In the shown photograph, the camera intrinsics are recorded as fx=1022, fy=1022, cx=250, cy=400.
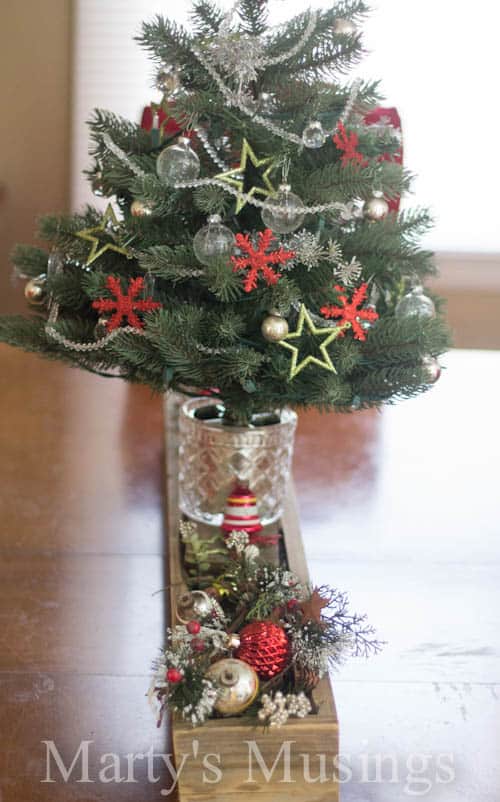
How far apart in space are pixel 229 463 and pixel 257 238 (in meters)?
0.25

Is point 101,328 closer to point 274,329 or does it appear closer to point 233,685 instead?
point 274,329

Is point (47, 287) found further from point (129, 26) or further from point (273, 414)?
point (129, 26)

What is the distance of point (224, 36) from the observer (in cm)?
97

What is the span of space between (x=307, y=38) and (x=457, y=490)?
0.57m

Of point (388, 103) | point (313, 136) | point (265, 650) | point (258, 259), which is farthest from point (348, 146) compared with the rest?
point (388, 103)


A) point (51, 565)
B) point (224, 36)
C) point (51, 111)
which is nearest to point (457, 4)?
point (51, 111)

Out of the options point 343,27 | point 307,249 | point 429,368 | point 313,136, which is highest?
point 343,27

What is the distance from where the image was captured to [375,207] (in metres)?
1.03

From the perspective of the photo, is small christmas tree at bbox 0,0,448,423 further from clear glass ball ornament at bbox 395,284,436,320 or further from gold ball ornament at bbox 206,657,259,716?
gold ball ornament at bbox 206,657,259,716

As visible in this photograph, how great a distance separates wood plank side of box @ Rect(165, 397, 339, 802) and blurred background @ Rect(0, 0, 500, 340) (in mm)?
2332

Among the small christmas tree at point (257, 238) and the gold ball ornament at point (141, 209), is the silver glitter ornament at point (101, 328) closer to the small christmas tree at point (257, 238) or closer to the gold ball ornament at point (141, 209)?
the small christmas tree at point (257, 238)

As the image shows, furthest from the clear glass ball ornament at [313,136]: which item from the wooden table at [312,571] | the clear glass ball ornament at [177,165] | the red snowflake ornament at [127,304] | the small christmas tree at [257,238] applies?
the wooden table at [312,571]

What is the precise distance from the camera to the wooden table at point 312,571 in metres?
0.74

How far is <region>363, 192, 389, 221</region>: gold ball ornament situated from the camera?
1.03 m
